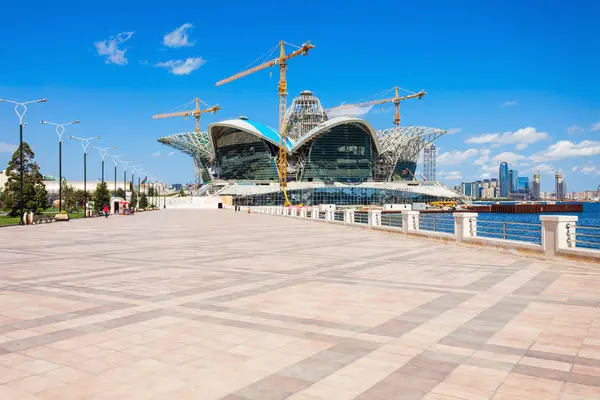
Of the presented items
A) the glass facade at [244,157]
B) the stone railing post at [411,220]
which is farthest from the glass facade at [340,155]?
the stone railing post at [411,220]

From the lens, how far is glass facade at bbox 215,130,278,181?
500ft

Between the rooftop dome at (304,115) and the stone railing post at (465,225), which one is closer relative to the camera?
the stone railing post at (465,225)

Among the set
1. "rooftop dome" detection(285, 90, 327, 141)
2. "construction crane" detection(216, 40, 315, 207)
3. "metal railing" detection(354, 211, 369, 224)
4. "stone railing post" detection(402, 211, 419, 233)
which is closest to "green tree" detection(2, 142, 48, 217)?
"metal railing" detection(354, 211, 369, 224)

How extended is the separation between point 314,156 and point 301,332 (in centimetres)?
14571

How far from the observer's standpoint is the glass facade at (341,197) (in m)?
142

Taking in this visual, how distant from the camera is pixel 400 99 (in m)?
187

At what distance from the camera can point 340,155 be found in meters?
154

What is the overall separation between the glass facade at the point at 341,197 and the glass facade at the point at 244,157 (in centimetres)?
1068

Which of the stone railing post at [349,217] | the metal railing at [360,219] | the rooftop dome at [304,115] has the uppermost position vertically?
the rooftop dome at [304,115]

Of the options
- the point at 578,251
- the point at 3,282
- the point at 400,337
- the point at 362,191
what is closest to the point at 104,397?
the point at 400,337

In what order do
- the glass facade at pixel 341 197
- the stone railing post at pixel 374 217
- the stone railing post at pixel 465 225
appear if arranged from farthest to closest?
1. the glass facade at pixel 341 197
2. the stone railing post at pixel 374 217
3. the stone railing post at pixel 465 225

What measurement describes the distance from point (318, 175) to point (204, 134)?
45668 millimetres

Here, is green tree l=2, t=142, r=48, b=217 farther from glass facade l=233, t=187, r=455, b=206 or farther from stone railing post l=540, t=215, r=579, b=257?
glass facade l=233, t=187, r=455, b=206

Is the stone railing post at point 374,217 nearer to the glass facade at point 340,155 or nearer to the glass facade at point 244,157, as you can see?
the glass facade at point 340,155
